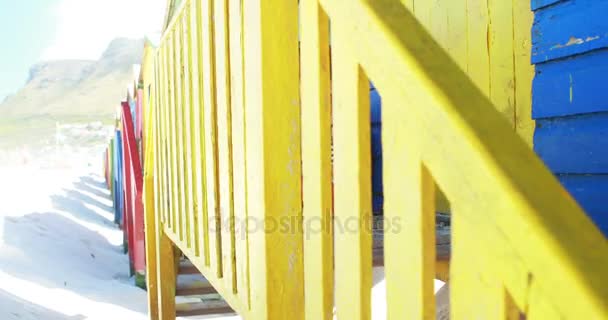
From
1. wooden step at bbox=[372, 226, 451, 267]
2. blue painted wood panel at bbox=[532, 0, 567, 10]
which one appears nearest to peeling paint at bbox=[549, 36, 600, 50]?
blue painted wood panel at bbox=[532, 0, 567, 10]

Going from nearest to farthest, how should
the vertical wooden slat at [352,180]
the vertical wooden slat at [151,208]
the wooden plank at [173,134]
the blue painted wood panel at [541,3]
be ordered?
the vertical wooden slat at [352,180], the blue painted wood panel at [541,3], the wooden plank at [173,134], the vertical wooden slat at [151,208]

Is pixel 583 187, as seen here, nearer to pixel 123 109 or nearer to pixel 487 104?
pixel 487 104

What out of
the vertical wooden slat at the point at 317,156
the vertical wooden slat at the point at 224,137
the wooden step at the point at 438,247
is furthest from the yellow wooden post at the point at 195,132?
the vertical wooden slat at the point at 317,156

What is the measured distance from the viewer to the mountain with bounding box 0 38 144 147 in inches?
2419

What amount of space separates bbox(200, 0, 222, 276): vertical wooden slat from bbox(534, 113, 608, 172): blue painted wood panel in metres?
1.17

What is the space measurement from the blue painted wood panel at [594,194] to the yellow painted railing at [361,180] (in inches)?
43.1

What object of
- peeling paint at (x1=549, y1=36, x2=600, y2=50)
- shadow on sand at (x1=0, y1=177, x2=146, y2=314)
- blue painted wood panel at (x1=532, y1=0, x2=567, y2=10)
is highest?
blue painted wood panel at (x1=532, y1=0, x2=567, y2=10)

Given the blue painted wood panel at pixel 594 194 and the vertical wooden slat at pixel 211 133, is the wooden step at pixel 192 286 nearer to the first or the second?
the vertical wooden slat at pixel 211 133

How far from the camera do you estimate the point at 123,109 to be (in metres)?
6.40

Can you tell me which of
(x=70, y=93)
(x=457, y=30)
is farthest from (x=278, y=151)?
(x=70, y=93)

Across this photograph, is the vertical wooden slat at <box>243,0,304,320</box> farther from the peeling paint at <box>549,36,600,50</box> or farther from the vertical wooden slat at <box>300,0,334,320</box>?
the peeling paint at <box>549,36,600,50</box>

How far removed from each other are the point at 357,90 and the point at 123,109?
5.97m

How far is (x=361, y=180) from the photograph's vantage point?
867 millimetres

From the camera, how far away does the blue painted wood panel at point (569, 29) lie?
5.63ft
